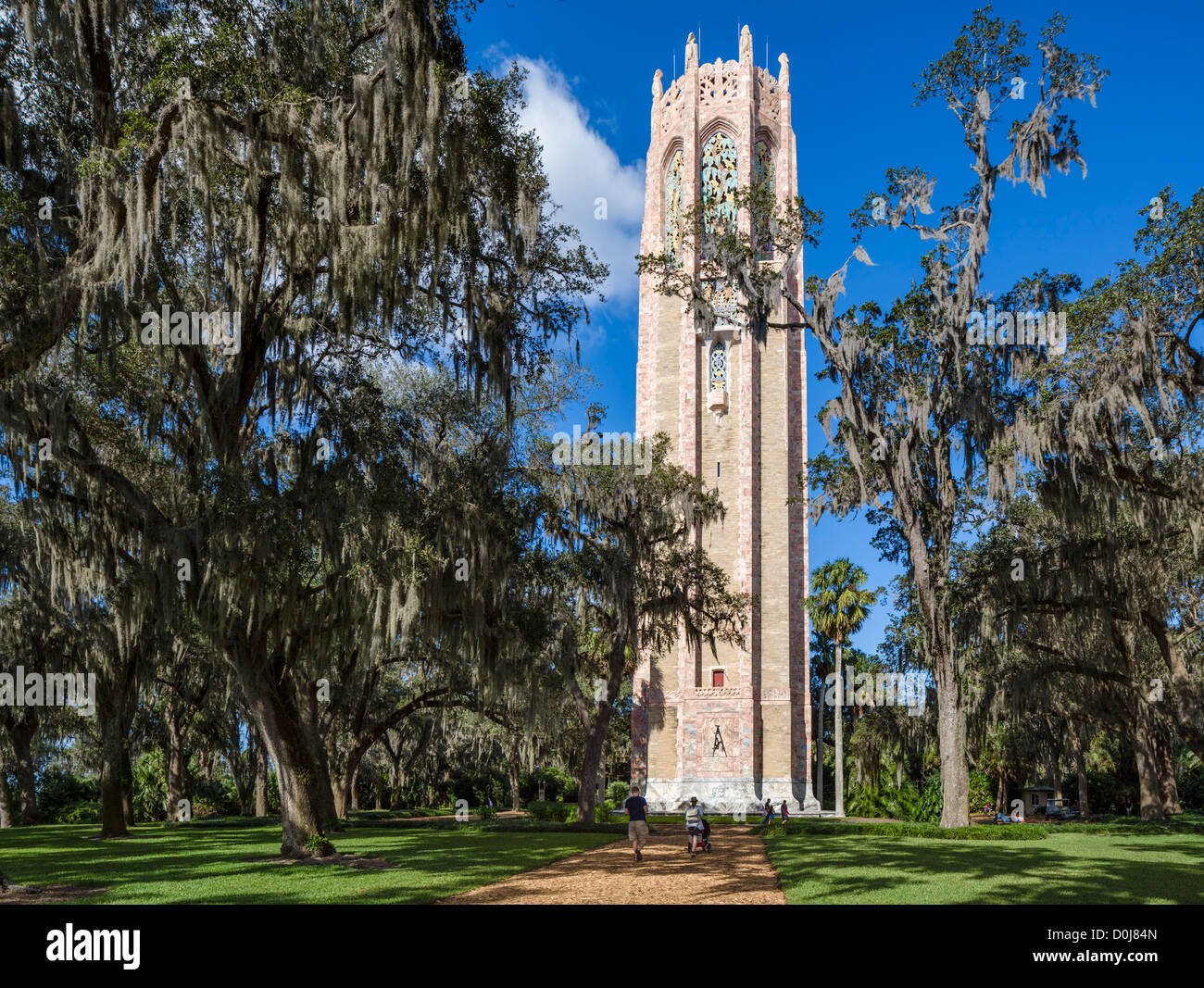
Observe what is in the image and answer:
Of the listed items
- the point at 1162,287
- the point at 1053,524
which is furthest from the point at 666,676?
the point at 1162,287

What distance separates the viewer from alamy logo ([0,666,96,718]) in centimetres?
2450

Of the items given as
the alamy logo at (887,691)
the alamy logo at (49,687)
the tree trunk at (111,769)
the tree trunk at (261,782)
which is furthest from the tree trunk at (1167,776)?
the alamy logo at (49,687)

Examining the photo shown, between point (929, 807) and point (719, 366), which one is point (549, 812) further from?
point (719, 366)

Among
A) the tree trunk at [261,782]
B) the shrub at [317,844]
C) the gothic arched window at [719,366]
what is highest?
the gothic arched window at [719,366]

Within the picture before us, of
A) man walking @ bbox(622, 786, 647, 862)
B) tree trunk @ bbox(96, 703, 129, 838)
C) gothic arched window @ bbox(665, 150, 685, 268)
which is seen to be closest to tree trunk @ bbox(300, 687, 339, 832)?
tree trunk @ bbox(96, 703, 129, 838)

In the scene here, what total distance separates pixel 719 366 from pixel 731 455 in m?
4.57

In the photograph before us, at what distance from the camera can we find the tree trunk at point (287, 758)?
51.5 ft

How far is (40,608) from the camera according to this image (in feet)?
76.5

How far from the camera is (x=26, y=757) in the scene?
32281mm

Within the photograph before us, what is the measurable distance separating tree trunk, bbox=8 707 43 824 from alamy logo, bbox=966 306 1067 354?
31599 mm

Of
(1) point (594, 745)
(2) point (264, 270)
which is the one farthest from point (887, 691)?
(2) point (264, 270)
